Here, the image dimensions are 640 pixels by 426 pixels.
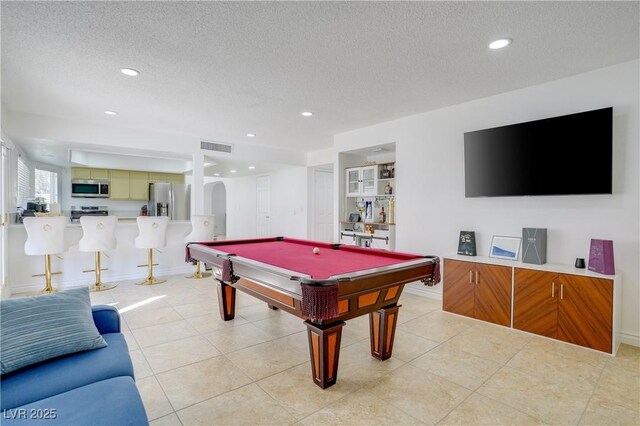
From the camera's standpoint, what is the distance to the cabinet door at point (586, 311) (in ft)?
8.70

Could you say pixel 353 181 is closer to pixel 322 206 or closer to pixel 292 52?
pixel 322 206

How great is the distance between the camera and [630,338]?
2.86 m

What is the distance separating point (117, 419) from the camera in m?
1.10

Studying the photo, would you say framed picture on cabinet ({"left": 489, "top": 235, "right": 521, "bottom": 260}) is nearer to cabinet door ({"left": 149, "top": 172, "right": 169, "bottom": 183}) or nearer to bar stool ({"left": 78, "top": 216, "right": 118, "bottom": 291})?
bar stool ({"left": 78, "top": 216, "right": 118, "bottom": 291})

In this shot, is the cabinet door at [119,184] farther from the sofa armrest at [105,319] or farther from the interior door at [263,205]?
the sofa armrest at [105,319]

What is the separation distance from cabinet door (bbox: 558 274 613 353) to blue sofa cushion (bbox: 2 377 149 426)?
3.32m

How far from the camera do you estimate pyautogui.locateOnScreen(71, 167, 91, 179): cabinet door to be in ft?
23.2

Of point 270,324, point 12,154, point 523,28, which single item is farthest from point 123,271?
point 523,28

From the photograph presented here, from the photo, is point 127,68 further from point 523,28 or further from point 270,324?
point 523,28

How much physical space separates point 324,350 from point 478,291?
2.19 m

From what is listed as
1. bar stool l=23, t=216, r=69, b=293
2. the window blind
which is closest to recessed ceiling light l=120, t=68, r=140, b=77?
bar stool l=23, t=216, r=69, b=293

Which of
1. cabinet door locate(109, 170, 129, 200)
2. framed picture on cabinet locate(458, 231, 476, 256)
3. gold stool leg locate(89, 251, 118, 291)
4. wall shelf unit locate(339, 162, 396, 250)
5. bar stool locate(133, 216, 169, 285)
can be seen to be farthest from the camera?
cabinet door locate(109, 170, 129, 200)

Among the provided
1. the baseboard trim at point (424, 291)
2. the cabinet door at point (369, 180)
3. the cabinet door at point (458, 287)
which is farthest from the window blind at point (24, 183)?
the cabinet door at point (458, 287)

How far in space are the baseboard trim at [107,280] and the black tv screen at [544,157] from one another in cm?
492
